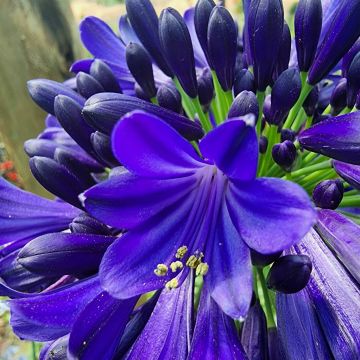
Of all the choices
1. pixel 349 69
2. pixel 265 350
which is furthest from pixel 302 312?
pixel 349 69

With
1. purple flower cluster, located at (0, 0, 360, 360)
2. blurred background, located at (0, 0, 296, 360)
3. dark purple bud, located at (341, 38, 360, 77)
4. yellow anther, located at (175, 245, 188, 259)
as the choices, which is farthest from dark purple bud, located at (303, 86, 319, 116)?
blurred background, located at (0, 0, 296, 360)

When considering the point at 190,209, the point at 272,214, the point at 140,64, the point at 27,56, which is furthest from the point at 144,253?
the point at 27,56

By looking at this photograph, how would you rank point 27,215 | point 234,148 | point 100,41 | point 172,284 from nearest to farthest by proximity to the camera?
1. point 234,148
2. point 172,284
3. point 27,215
4. point 100,41

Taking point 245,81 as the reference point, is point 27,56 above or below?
above

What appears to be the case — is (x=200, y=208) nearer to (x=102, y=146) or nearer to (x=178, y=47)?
(x=102, y=146)

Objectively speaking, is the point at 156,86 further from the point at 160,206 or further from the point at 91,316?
the point at 91,316

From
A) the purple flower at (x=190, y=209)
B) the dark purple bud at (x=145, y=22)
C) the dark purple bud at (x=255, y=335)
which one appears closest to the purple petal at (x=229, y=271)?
the purple flower at (x=190, y=209)

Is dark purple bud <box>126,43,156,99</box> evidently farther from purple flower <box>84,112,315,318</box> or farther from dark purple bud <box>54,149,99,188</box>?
purple flower <box>84,112,315,318</box>
